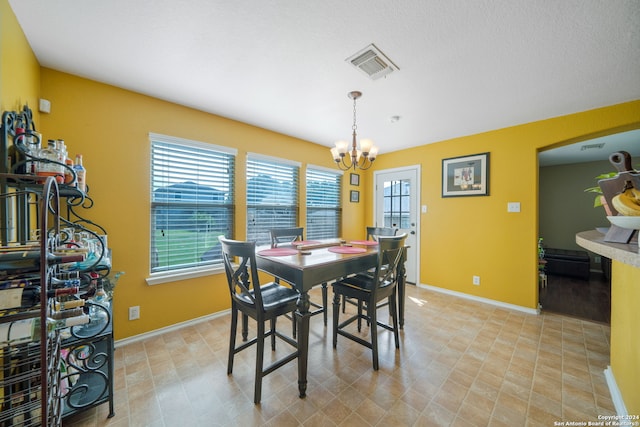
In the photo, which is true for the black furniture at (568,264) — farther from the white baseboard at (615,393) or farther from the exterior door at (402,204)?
the white baseboard at (615,393)

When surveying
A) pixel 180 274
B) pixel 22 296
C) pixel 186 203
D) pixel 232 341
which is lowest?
pixel 232 341

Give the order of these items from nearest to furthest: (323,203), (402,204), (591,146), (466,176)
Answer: (466,176) → (591,146) → (323,203) → (402,204)

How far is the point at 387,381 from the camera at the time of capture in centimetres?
177

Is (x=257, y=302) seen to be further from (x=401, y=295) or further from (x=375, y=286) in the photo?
(x=401, y=295)

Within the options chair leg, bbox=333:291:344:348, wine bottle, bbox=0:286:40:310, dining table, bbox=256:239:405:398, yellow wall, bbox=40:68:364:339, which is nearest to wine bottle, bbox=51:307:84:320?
wine bottle, bbox=0:286:40:310

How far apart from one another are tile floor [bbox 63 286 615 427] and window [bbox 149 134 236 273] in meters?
0.80

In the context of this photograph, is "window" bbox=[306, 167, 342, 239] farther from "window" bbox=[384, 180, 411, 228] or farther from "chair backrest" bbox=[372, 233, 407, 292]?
"chair backrest" bbox=[372, 233, 407, 292]

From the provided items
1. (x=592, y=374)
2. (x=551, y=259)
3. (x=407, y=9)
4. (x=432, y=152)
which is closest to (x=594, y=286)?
(x=551, y=259)

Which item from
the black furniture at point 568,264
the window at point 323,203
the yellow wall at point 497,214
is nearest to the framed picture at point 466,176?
the yellow wall at point 497,214

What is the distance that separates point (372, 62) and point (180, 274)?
8.82ft

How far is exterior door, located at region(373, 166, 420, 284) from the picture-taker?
4.06 m

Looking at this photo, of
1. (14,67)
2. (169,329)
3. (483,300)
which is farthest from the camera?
(483,300)

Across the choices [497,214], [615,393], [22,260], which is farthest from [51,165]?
[497,214]

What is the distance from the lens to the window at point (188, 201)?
8.01ft
